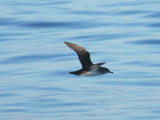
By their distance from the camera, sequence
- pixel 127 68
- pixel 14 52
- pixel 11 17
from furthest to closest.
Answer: pixel 11 17 < pixel 14 52 < pixel 127 68

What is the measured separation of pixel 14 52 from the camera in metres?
27.7

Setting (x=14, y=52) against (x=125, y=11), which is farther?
(x=125, y=11)

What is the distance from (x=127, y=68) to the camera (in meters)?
24.2

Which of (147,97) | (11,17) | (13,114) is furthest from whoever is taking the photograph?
(11,17)

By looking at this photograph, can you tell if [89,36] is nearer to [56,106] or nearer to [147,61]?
[147,61]

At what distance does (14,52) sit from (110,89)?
20.2 feet

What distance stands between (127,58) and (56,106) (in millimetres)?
4590

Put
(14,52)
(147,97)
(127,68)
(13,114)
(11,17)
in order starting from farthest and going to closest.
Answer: (11,17), (14,52), (127,68), (147,97), (13,114)

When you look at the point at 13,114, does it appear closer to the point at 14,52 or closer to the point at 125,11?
the point at 14,52

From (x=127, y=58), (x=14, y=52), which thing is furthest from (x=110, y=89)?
(x=14, y=52)

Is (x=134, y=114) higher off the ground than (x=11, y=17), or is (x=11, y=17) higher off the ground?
(x=11, y=17)

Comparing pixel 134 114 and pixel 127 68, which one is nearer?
pixel 134 114

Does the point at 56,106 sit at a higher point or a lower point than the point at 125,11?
lower

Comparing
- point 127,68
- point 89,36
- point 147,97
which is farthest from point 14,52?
point 147,97
